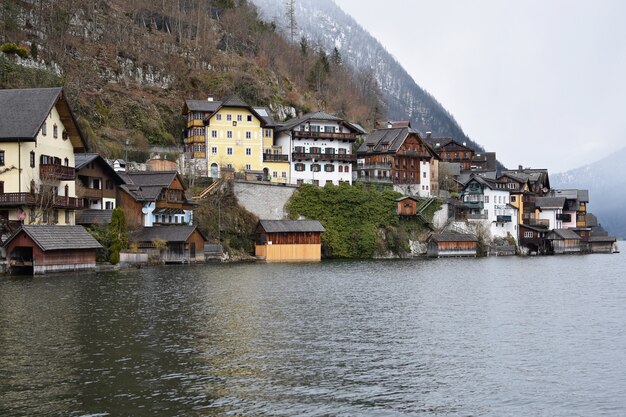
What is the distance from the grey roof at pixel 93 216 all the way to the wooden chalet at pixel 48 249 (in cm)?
641

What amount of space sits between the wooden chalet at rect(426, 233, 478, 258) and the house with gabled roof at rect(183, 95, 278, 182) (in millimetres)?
24403

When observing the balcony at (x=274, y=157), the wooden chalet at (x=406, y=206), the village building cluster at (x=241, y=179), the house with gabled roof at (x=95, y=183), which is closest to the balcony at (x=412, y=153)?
the village building cluster at (x=241, y=179)

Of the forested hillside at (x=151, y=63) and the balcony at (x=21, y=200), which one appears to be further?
the forested hillside at (x=151, y=63)

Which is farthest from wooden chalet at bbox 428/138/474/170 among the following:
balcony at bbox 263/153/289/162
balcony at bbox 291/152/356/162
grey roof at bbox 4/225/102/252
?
grey roof at bbox 4/225/102/252

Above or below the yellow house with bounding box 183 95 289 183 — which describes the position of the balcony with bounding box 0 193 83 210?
below

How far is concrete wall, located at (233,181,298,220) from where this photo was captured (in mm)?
83750

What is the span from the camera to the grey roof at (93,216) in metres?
64.8

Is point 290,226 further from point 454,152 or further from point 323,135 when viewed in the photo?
point 454,152

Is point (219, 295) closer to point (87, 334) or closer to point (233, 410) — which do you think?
point (87, 334)

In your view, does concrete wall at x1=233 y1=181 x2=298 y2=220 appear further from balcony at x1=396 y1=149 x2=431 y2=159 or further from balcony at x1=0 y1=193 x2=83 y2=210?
balcony at x1=0 y1=193 x2=83 y2=210

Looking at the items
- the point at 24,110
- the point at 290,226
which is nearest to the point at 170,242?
the point at 290,226

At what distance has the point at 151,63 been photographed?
106 m

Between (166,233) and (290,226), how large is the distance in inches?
664

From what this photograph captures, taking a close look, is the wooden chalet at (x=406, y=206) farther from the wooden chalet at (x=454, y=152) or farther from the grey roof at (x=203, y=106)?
the wooden chalet at (x=454, y=152)
